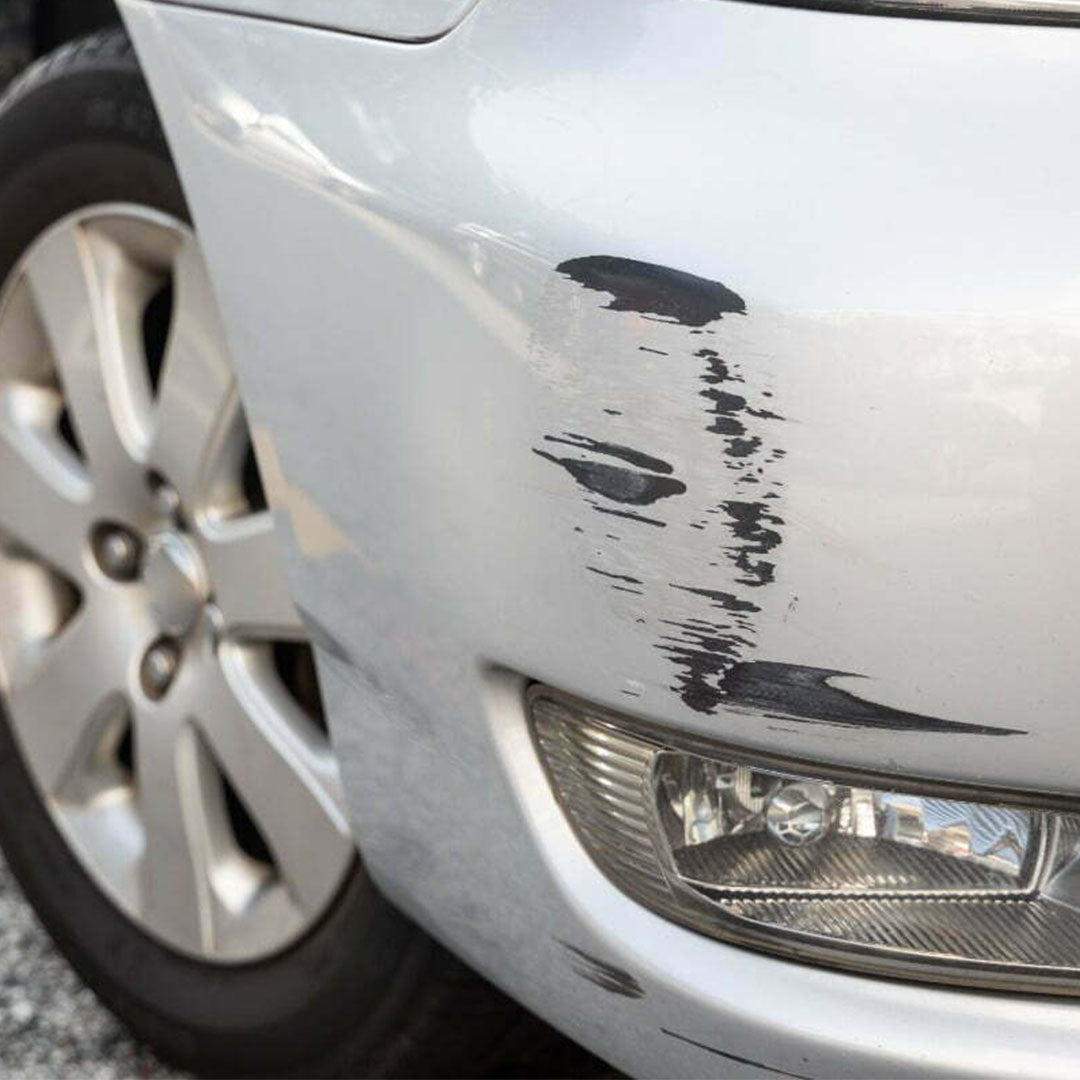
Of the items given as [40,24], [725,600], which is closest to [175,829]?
[725,600]

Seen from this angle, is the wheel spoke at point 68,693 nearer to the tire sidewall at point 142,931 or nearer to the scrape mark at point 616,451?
the tire sidewall at point 142,931

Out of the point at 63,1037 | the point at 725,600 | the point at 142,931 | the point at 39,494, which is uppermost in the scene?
the point at 725,600

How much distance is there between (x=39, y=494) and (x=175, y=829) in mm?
383

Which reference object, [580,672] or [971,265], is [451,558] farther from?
[971,265]

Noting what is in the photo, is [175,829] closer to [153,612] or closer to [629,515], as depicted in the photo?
[153,612]

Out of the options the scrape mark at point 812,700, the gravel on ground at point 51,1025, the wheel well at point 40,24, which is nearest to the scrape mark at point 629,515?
the scrape mark at point 812,700

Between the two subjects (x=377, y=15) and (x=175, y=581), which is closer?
(x=377, y=15)

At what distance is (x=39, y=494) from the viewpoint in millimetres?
2012

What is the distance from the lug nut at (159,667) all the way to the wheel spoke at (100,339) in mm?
175

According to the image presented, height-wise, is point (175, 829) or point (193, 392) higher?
point (193, 392)

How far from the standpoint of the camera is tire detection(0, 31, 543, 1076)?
174 centimetres

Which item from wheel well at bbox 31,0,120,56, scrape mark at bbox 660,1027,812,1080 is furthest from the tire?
wheel well at bbox 31,0,120,56

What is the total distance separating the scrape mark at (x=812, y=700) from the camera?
118cm

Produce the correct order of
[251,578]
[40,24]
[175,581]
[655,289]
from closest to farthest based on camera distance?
[655,289] → [251,578] → [175,581] → [40,24]
